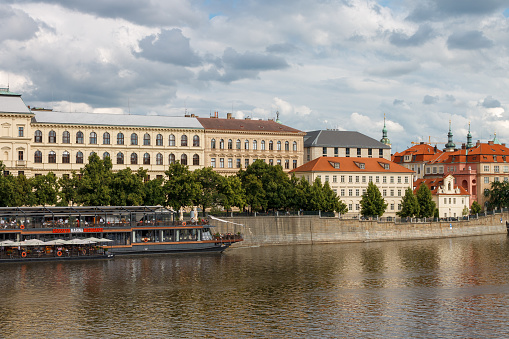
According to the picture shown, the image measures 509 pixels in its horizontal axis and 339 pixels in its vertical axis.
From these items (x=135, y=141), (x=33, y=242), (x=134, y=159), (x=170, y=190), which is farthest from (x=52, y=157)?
(x=33, y=242)

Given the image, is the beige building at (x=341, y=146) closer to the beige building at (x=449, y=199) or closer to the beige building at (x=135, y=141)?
the beige building at (x=135, y=141)

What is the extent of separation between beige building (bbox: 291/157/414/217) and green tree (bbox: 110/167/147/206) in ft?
123

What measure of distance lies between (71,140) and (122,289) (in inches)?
2462

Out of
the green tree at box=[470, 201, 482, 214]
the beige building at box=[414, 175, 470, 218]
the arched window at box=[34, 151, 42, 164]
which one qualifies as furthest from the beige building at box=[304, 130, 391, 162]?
the arched window at box=[34, 151, 42, 164]

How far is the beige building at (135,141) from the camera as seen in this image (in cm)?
11694

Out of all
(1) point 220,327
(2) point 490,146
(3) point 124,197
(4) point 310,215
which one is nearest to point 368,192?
(4) point 310,215

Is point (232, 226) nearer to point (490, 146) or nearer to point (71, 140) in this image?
point (71, 140)

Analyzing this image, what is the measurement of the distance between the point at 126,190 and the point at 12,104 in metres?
27.8

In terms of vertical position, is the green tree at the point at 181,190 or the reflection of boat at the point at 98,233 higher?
the green tree at the point at 181,190

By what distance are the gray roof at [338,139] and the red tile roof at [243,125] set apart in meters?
10.4

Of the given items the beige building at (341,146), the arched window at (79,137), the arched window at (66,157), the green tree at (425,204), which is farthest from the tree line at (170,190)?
the beige building at (341,146)

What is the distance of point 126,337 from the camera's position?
156ft

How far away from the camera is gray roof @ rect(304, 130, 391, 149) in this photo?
149000 millimetres

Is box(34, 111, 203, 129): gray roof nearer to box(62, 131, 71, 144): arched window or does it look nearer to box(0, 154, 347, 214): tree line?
box(62, 131, 71, 144): arched window
